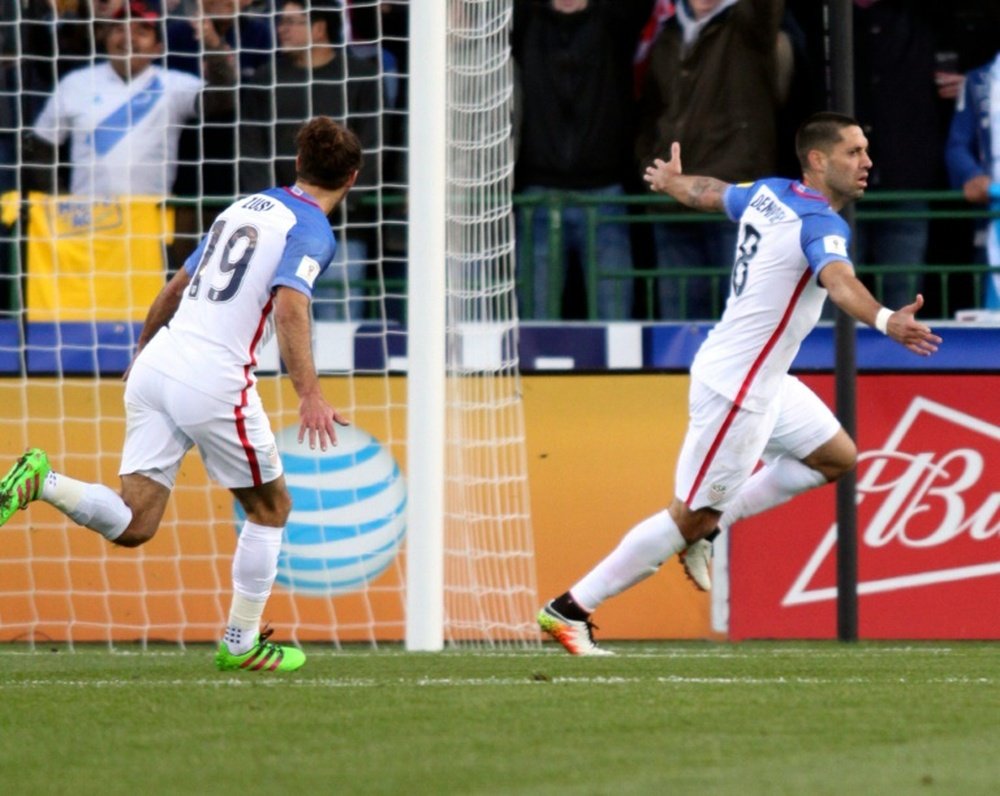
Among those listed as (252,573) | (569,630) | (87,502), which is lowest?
(569,630)

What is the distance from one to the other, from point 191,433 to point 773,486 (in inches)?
95.2

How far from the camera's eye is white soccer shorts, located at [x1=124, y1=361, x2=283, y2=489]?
6.90m

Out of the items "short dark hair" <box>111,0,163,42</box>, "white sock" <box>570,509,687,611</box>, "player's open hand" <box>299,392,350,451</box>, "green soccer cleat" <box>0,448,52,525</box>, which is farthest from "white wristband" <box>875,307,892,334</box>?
"short dark hair" <box>111,0,163,42</box>

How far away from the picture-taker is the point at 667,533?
7.78 m

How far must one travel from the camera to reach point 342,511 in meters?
10.3

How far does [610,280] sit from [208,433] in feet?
14.8

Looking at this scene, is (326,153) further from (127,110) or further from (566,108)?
(566,108)

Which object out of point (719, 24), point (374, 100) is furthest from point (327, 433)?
point (719, 24)

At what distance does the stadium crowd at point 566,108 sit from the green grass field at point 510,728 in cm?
369

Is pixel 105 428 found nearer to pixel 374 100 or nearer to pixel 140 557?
pixel 140 557

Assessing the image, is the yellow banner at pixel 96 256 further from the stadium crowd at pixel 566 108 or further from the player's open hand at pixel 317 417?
the player's open hand at pixel 317 417

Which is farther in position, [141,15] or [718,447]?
[141,15]

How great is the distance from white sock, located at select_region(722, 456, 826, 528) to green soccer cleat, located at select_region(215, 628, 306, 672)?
6.12 feet

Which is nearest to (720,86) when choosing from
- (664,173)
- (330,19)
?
(330,19)
